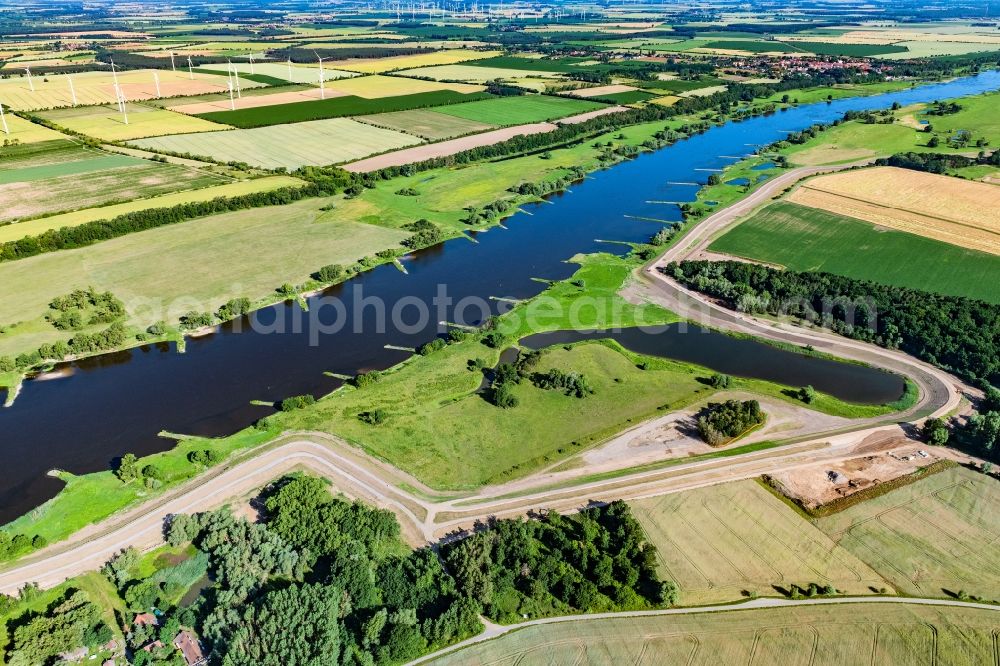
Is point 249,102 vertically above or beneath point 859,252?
above

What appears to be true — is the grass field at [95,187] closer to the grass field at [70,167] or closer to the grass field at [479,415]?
the grass field at [70,167]

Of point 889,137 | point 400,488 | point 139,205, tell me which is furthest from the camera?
point 889,137

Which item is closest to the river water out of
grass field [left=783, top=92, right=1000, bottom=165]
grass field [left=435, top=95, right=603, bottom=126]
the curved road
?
the curved road

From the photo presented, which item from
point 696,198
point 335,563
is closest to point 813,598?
point 335,563

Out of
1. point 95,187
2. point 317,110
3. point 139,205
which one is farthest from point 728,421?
point 317,110

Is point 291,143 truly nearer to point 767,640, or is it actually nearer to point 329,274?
point 329,274

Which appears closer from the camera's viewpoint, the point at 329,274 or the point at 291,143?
the point at 329,274

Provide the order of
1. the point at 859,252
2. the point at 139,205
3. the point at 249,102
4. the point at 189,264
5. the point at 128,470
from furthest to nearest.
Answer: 1. the point at 249,102
2. the point at 139,205
3. the point at 859,252
4. the point at 189,264
5. the point at 128,470

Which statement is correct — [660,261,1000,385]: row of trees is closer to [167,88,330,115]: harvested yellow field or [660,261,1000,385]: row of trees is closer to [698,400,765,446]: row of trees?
[698,400,765,446]: row of trees
